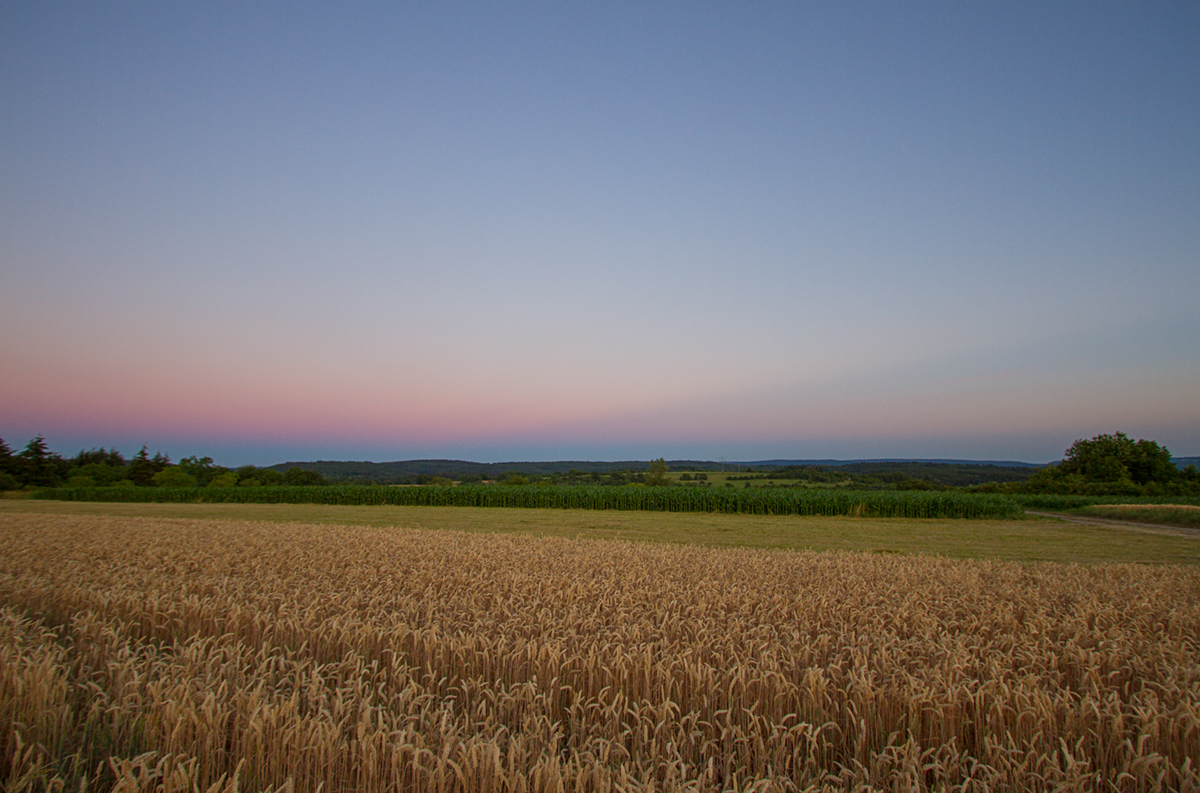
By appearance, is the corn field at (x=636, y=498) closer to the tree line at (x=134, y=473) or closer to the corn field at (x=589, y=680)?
the tree line at (x=134, y=473)

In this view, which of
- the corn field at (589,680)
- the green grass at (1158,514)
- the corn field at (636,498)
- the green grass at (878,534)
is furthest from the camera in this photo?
the corn field at (636,498)

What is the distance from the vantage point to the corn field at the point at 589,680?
3.16 meters

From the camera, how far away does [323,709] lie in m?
3.40

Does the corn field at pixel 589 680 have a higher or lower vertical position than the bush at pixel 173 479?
higher

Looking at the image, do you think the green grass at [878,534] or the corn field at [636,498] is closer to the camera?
the green grass at [878,534]

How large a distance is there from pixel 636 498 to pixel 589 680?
3580cm

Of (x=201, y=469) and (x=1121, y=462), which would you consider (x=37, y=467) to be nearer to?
(x=201, y=469)

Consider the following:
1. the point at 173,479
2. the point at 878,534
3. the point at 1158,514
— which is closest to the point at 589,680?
the point at 878,534

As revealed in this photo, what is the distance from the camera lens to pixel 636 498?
3981 cm

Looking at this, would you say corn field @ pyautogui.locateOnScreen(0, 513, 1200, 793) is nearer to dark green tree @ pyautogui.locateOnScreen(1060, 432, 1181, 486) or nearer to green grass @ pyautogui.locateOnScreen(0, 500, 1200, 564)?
green grass @ pyautogui.locateOnScreen(0, 500, 1200, 564)

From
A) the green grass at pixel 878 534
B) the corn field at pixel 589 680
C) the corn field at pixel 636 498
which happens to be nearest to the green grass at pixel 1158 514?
the green grass at pixel 878 534

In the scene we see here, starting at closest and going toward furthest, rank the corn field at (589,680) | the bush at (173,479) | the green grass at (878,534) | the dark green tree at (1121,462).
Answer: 1. the corn field at (589,680)
2. the green grass at (878,534)
3. the dark green tree at (1121,462)
4. the bush at (173,479)

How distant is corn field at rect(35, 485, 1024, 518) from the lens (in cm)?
3525

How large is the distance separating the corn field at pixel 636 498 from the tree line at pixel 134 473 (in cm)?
1415
